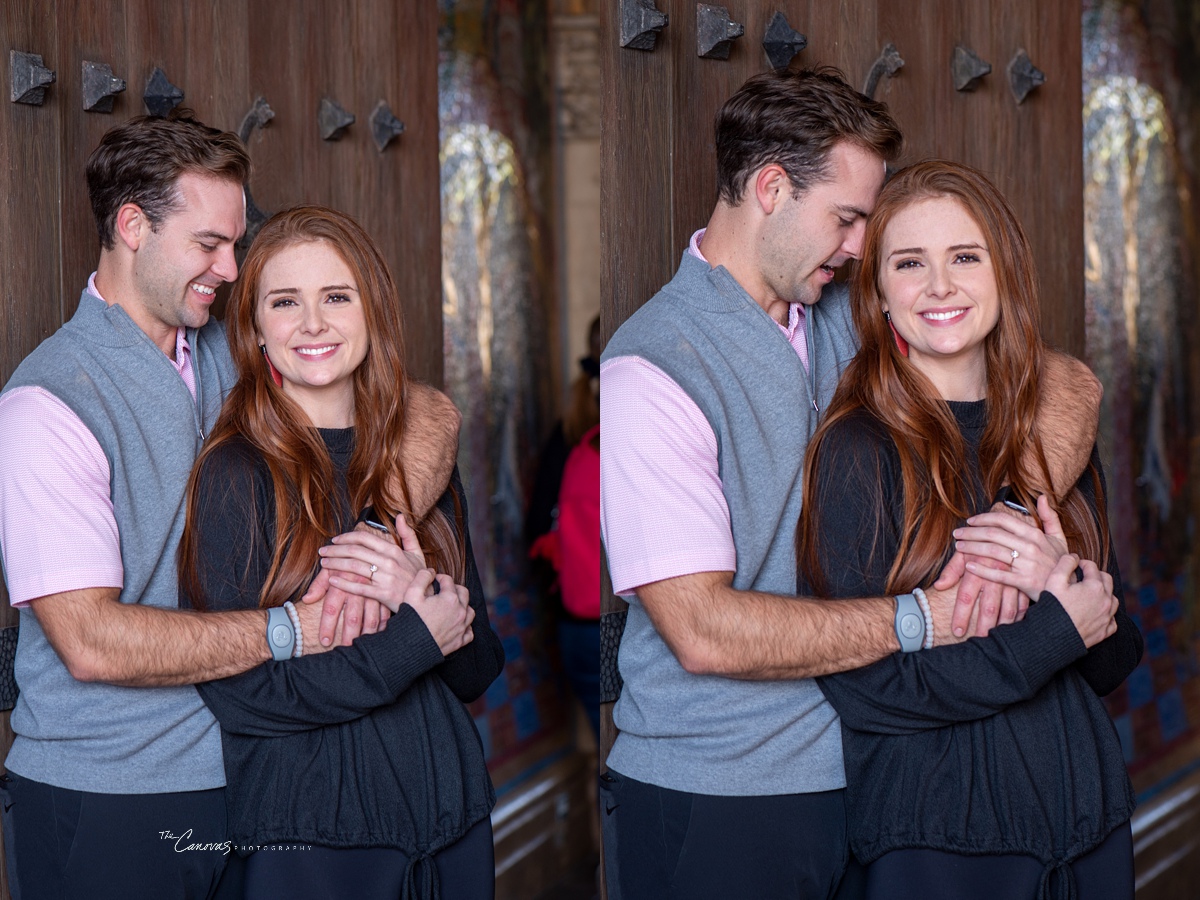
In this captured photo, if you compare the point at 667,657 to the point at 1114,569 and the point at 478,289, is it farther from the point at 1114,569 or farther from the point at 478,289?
the point at 478,289

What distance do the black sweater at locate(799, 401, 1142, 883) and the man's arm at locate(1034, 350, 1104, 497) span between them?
0.81 feet

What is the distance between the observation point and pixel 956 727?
1.76 metres

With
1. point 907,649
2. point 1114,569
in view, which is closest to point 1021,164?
point 1114,569

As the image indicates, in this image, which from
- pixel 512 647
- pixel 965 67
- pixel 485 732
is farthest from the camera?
pixel 512 647

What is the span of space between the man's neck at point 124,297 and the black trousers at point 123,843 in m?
0.69

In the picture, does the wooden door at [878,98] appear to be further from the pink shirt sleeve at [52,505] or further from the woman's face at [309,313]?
the pink shirt sleeve at [52,505]

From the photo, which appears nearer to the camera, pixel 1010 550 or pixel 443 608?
pixel 1010 550

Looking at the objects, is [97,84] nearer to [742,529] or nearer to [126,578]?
[126,578]

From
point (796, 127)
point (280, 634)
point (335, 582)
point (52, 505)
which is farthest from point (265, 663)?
point (796, 127)

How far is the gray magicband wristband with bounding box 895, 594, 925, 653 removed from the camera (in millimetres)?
1720

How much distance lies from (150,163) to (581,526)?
180 cm

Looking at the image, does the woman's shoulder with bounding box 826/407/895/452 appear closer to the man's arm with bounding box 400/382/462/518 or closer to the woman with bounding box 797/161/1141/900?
the woman with bounding box 797/161/1141/900

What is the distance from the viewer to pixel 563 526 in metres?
3.50

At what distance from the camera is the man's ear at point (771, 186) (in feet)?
A: 6.17
